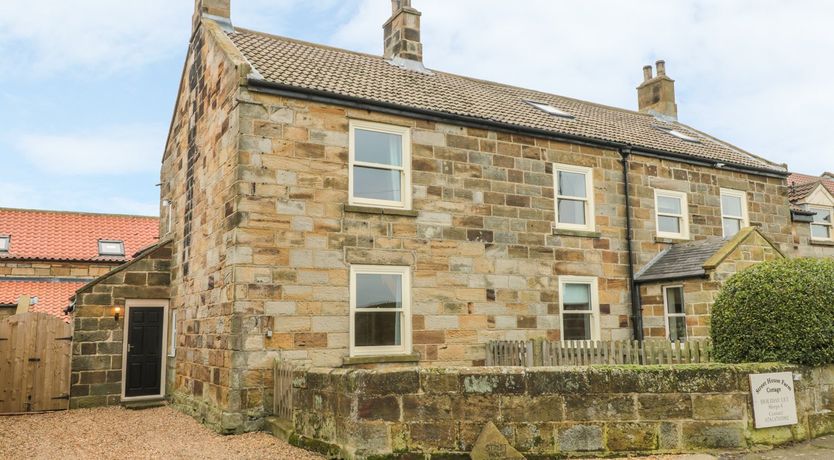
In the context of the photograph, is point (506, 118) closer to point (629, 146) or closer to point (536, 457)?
point (629, 146)

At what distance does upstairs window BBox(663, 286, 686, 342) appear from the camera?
539 inches

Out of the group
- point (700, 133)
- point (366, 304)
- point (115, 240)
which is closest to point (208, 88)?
point (366, 304)

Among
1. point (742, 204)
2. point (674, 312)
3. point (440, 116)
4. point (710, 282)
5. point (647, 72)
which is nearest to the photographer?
point (440, 116)

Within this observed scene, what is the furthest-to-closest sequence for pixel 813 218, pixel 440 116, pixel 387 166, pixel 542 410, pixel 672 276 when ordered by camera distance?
pixel 813 218 < pixel 672 276 < pixel 440 116 < pixel 387 166 < pixel 542 410

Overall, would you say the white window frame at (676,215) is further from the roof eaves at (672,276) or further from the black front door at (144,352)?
the black front door at (144,352)

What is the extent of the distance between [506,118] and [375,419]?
8536 mm

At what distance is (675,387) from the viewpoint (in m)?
7.35

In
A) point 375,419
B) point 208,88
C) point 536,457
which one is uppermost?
point 208,88

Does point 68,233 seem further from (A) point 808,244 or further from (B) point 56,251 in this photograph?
(A) point 808,244

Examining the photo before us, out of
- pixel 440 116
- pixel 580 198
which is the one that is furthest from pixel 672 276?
pixel 440 116

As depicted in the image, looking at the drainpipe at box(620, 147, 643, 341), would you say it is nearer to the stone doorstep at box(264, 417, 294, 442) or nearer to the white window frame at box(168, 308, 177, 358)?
the stone doorstep at box(264, 417, 294, 442)

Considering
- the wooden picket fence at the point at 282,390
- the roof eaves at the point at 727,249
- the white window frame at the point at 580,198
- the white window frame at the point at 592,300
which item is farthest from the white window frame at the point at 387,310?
the roof eaves at the point at 727,249

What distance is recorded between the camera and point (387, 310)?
37.9 ft

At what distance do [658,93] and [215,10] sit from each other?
48.2 ft
